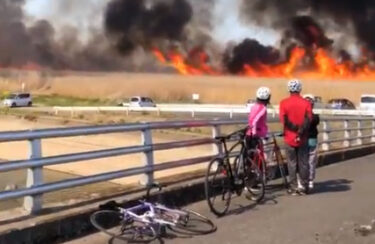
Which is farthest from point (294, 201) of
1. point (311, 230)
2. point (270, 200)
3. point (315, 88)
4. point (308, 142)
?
point (315, 88)

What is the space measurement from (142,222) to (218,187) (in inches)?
78.5

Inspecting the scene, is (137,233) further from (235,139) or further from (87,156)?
(235,139)

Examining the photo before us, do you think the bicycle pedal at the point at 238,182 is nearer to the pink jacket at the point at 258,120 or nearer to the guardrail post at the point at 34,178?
the pink jacket at the point at 258,120

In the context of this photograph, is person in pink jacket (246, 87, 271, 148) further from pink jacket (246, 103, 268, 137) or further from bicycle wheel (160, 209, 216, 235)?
bicycle wheel (160, 209, 216, 235)

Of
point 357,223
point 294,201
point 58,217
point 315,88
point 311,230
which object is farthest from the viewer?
point 315,88

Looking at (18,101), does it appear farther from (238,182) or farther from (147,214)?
(147,214)

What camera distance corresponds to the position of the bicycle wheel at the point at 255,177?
34.5ft

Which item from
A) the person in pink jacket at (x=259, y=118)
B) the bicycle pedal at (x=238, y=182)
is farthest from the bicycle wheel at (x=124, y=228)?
the person in pink jacket at (x=259, y=118)

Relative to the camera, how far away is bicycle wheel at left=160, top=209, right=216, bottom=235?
26.5 feet

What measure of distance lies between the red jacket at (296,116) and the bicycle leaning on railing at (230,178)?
95 cm

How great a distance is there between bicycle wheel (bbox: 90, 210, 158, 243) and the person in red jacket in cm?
414

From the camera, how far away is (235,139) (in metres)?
11.6

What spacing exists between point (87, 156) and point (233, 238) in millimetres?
2105

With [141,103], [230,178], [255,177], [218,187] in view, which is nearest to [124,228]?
[218,187]
